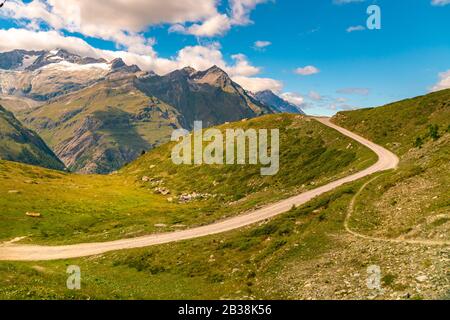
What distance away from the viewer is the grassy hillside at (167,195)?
7462 cm

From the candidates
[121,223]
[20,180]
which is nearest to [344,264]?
[121,223]

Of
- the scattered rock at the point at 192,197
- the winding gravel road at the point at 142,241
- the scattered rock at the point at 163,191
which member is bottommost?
the winding gravel road at the point at 142,241

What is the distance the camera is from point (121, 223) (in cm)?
7956

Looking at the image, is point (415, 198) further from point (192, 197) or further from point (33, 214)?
point (33, 214)

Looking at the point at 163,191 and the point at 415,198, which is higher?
the point at 163,191

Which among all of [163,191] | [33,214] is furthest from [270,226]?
[163,191]

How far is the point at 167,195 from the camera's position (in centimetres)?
11425

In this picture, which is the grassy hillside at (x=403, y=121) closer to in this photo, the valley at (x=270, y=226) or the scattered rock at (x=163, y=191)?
the valley at (x=270, y=226)

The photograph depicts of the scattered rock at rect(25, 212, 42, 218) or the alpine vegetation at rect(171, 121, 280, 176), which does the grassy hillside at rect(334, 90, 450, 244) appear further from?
the scattered rock at rect(25, 212, 42, 218)

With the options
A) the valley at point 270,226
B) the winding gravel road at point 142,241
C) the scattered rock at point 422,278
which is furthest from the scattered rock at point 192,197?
the scattered rock at point 422,278

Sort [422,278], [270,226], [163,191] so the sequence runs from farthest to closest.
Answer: [163,191]
[270,226]
[422,278]

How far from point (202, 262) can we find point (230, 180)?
61661 mm

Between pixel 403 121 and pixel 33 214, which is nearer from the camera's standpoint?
pixel 33 214
